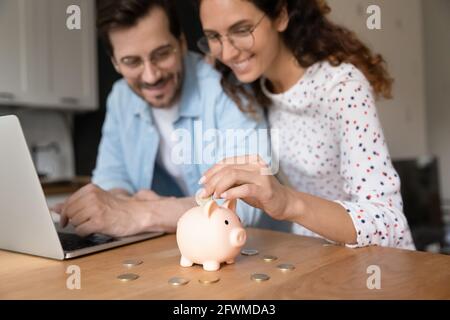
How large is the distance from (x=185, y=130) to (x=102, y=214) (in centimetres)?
43

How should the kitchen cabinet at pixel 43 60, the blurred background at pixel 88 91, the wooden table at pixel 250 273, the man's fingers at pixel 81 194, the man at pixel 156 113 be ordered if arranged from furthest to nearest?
the kitchen cabinet at pixel 43 60
the blurred background at pixel 88 91
the man at pixel 156 113
the man's fingers at pixel 81 194
the wooden table at pixel 250 273

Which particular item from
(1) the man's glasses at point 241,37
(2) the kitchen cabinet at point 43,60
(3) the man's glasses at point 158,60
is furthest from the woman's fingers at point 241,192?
(2) the kitchen cabinet at point 43,60

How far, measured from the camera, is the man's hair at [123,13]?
3.37 feet

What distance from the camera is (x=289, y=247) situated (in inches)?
27.1

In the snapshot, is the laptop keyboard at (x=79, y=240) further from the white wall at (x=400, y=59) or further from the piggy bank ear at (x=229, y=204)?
the white wall at (x=400, y=59)

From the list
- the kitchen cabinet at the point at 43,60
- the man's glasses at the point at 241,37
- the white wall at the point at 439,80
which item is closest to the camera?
the man's glasses at the point at 241,37

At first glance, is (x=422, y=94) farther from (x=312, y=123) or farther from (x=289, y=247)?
(x=289, y=247)

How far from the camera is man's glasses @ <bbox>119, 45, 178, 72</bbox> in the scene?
1062 mm

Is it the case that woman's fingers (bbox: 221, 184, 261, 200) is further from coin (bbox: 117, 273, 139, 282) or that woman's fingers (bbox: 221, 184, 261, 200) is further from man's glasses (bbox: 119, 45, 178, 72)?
man's glasses (bbox: 119, 45, 178, 72)

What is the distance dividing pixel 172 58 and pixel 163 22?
0.29 feet

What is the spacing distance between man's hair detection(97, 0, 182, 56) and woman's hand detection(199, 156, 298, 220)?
555 mm

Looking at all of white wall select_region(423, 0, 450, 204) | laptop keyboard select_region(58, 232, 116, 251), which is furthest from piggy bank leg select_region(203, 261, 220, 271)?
white wall select_region(423, 0, 450, 204)

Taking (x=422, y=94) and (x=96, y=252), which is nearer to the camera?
(x=96, y=252)

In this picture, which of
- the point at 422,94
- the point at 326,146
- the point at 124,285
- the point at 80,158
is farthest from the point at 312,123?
the point at 80,158
